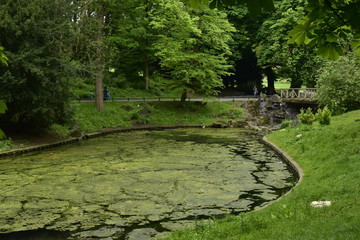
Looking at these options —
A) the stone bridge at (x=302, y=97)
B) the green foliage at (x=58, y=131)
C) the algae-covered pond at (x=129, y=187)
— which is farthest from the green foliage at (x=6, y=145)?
the stone bridge at (x=302, y=97)

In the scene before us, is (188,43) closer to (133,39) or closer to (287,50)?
(133,39)

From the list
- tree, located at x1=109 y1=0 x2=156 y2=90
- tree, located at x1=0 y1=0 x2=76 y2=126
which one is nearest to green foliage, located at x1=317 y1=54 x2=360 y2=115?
tree, located at x1=0 y1=0 x2=76 y2=126

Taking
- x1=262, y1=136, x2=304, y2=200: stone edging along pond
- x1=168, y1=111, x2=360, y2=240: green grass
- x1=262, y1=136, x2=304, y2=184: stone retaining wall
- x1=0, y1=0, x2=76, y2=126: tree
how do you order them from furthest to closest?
x1=0, y1=0, x2=76, y2=126: tree < x1=262, y1=136, x2=304, y2=184: stone retaining wall < x1=262, y1=136, x2=304, y2=200: stone edging along pond < x1=168, y1=111, x2=360, y2=240: green grass

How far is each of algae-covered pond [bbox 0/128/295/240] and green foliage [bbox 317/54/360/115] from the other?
665 centimetres

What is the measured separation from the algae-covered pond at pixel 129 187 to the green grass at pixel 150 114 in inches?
275

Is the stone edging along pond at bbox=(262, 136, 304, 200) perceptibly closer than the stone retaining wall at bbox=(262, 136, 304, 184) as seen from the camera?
Yes

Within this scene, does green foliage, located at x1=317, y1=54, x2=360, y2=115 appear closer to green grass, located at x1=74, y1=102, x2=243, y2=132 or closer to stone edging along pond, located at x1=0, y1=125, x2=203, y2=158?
stone edging along pond, located at x1=0, y1=125, x2=203, y2=158

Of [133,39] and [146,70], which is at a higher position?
[133,39]

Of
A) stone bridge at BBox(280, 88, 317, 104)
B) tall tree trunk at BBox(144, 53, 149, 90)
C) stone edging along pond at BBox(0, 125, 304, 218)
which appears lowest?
stone edging along pond at BBox(0, 125, 304, 218)

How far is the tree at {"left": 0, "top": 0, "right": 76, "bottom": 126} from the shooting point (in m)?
22.2

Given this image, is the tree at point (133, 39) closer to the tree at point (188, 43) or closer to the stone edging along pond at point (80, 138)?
the tree at point (188, 43)

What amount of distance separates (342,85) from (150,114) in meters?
17.2

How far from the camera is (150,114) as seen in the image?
123 feet

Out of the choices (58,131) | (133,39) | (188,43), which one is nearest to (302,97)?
(188,43)
